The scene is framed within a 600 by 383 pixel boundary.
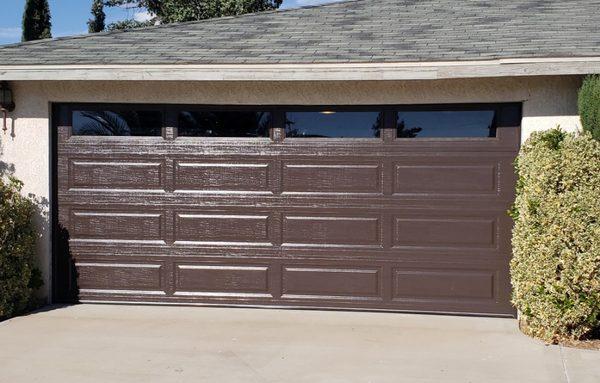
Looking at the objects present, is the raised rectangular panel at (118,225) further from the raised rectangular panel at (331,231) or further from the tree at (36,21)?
the tree at (36,21)

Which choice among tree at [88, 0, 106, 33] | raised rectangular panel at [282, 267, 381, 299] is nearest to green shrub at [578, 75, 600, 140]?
raised rectangular panel at [282, 267, 381, 299]

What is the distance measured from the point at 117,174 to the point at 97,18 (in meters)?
19.9

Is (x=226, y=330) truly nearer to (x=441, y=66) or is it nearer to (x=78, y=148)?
(x=78, y=148)

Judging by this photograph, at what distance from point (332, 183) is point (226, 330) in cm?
202

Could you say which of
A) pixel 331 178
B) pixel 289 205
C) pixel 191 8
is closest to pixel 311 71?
pixel 331 178

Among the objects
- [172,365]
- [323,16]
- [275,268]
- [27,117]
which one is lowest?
[172,365]

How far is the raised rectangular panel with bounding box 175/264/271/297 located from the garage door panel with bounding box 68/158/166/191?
41.3 inches

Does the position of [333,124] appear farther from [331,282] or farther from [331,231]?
[331,282]

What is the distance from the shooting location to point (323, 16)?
31.6 ft

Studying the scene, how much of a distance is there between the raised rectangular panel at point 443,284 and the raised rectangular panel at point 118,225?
9.17 feet

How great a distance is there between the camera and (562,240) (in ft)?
21.2

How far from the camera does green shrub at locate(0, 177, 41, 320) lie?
756 cm

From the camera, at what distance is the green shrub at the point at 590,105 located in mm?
6766

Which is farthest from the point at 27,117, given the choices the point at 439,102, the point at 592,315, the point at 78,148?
Answer: the point at 592,315
